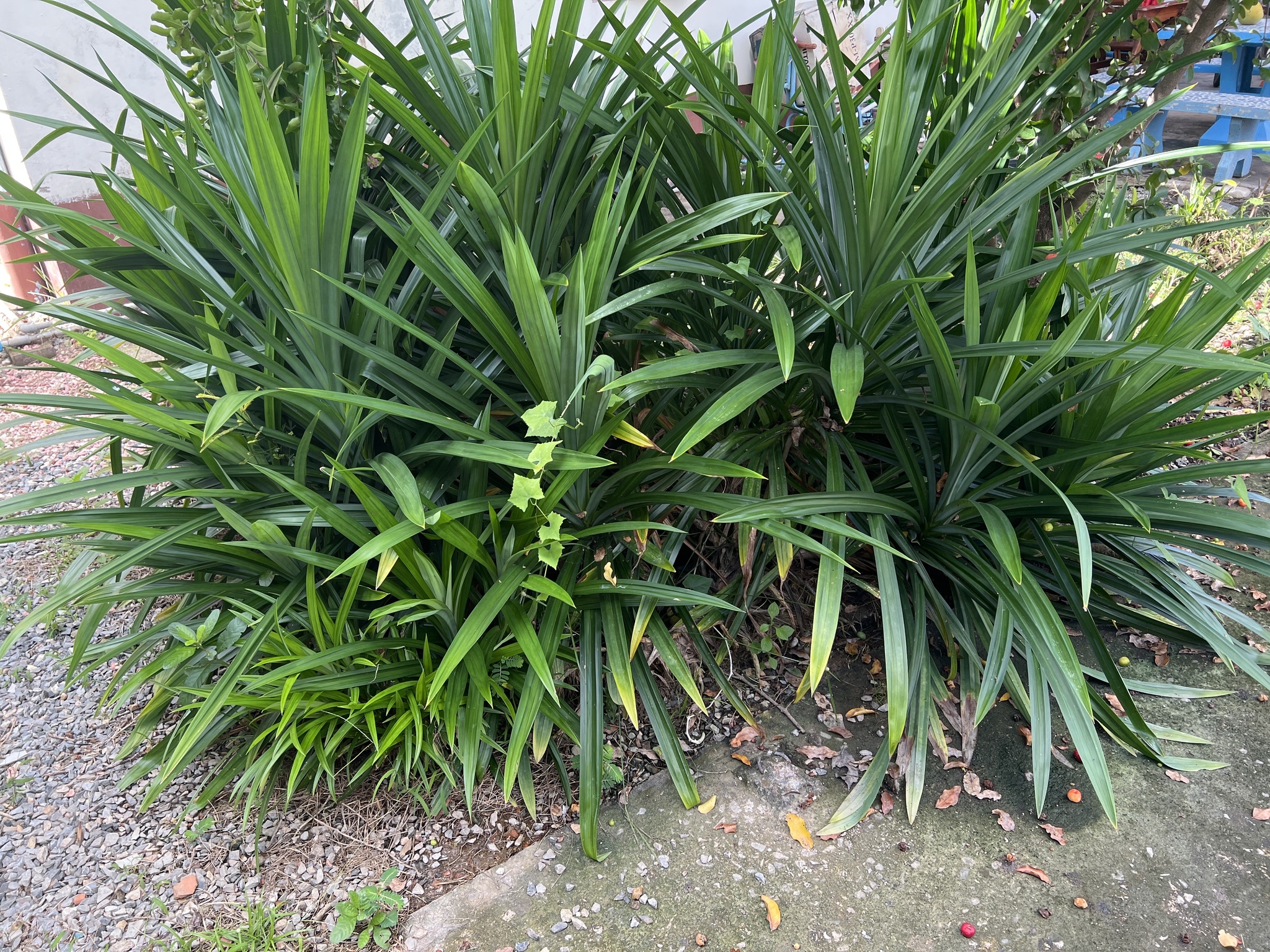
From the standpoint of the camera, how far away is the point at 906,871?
5.39ft

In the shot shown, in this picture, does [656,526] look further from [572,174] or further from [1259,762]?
[1259,762]

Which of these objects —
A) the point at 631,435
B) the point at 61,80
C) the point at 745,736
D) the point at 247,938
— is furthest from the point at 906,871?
the point at 61,80

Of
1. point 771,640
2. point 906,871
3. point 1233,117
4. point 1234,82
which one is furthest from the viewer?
point 1234,82

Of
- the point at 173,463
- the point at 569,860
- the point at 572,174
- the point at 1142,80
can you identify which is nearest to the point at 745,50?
the point at 1142,80

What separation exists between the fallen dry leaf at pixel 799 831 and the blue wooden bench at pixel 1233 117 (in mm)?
4979

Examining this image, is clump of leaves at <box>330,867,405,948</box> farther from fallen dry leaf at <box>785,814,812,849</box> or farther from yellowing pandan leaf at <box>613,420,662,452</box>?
yellowing pandan leaf at <box>613,420,662,452</box>

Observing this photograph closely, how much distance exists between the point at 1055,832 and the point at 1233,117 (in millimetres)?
5384

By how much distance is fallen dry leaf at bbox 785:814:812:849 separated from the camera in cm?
171

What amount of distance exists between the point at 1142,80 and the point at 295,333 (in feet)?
7.32

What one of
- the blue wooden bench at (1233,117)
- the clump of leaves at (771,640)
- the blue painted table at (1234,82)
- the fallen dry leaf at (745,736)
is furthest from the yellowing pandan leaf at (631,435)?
the blue painted table at (1234,82)

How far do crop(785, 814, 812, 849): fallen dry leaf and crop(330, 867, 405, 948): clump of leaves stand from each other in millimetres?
771

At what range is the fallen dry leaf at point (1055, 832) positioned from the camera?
5.50 ft

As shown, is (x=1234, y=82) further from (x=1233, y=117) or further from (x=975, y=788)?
(x=975, y=788)

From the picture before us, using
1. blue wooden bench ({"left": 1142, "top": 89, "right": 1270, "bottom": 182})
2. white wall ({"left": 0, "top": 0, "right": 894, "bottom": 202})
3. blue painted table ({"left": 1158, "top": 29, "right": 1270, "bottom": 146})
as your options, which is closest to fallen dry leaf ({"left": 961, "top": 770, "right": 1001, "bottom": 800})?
white wall ({"left": 0, "top": 0, "right": 894, "bottom": 202})
